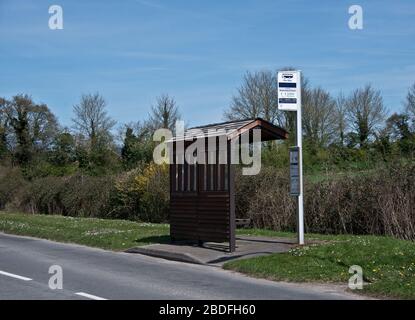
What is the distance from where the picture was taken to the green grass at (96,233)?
17.6m

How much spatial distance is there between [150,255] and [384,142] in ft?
39.0

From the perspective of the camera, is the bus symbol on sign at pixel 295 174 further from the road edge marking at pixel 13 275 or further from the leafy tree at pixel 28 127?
the leafy tree at pixel 28 127

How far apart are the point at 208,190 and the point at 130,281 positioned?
432 centimetres

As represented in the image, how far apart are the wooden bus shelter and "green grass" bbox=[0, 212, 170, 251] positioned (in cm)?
169

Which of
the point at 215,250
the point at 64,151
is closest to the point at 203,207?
the point at 215,250

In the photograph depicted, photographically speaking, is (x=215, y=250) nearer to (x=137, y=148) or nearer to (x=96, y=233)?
(x=96, y=233)

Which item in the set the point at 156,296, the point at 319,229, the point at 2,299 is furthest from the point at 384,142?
the point at 2,299

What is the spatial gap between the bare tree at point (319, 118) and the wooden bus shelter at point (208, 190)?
3165cm

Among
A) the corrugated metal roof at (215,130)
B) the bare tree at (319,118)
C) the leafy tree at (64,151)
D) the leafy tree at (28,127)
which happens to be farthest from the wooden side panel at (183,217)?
the leafy tree at (28,127)

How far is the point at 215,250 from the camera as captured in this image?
14625mm

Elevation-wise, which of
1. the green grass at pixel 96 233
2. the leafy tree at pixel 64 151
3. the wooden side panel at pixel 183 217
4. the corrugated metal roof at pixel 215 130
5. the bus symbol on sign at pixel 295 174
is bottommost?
the green grass at pixel 96 233

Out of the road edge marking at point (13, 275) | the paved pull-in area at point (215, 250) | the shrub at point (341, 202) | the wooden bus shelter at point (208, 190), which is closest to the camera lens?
the road edge marking at point (13, 275)

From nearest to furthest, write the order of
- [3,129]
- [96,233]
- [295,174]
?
[295,174]
[96,233]
[3,129]
